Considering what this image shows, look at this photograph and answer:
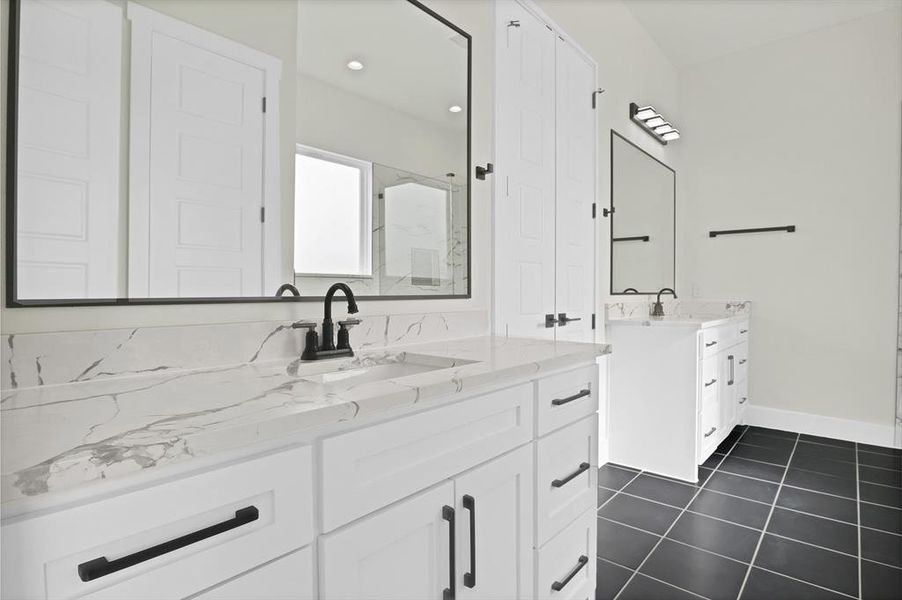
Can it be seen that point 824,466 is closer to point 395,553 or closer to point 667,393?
point 667,393

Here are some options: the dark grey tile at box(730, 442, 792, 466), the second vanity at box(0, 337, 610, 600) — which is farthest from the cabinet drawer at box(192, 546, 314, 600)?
the dark grey tile at box(730, 442, 792, 466)

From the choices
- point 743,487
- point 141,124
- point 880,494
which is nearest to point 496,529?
point 141,124

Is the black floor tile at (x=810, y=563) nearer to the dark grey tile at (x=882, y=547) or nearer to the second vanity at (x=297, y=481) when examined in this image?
the dark grey tile at (x=882, y=547)

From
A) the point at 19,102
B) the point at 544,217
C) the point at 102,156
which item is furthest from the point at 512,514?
the point at 544,217

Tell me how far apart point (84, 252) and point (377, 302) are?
2.57ft

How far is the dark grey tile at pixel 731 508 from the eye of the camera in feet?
6.95

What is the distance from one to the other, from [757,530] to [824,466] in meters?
1.23

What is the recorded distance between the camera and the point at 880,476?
2.62m

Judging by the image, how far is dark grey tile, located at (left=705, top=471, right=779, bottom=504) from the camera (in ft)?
7.78

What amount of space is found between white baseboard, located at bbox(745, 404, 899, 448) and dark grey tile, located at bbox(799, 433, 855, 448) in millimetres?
54

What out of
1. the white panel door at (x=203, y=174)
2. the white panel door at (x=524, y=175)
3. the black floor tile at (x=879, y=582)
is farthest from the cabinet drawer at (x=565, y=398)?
the black floor tile at (x=879, y=582)

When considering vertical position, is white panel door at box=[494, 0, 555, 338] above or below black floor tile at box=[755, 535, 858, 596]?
above

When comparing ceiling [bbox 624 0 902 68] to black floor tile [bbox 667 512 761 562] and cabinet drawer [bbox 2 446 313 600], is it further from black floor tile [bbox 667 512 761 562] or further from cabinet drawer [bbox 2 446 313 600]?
cabinet drawer [bbox 2 446 313 600]

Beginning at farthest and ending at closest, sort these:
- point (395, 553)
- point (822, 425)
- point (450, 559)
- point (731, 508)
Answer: point (822, 425), point (731, 508), point (450, 559), point (395, 553)
